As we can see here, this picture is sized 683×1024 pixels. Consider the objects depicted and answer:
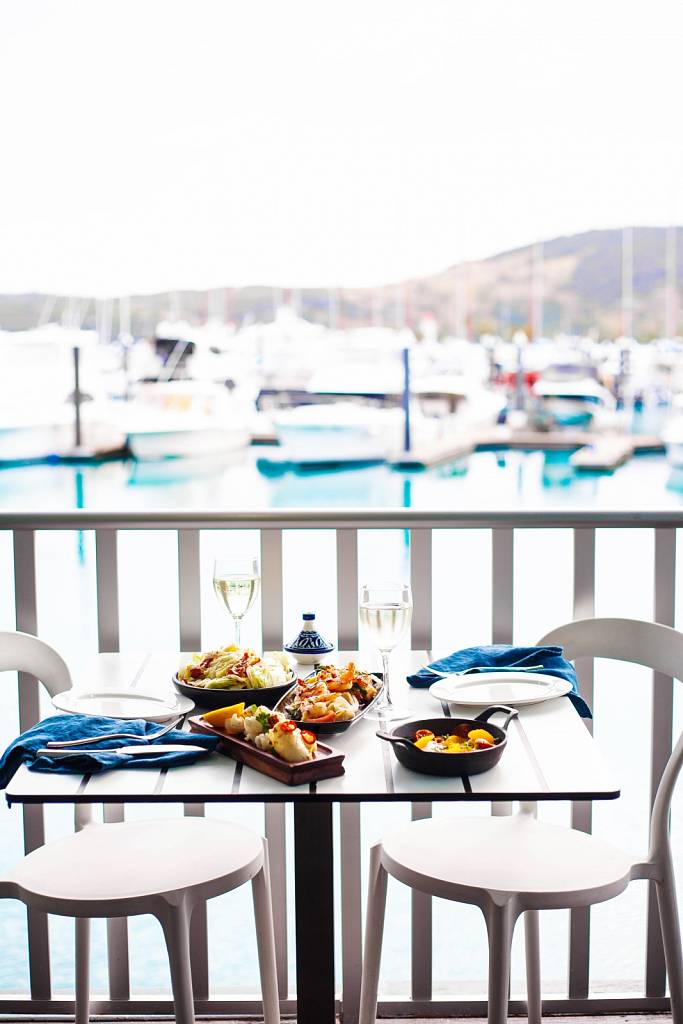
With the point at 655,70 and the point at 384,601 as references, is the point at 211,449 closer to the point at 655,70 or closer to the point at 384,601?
the point at 655,70

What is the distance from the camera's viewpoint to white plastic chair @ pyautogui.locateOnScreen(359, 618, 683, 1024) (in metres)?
1.33

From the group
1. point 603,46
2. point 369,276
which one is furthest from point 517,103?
point 369,276

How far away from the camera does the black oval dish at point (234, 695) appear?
1325 mm

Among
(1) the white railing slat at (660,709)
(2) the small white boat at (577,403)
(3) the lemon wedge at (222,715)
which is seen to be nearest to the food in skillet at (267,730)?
(3) the lemon wedge at (222,715)

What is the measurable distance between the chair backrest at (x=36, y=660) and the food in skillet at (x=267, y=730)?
1.69ft

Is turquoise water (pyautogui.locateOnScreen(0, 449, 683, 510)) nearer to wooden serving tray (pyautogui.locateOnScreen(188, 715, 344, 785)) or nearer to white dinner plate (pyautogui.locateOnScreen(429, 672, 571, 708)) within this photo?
white dinner plate (pyautogui.locateOnScreen(429, 672, 571, 708))

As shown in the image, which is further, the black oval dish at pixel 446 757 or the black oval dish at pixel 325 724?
the black oval dish at pixel 325 724

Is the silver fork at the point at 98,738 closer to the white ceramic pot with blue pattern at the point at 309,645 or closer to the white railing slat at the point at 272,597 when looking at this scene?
the white ceramic pot with blue pattern at the point at 309,645

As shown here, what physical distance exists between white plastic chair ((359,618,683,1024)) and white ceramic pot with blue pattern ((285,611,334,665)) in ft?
0.90

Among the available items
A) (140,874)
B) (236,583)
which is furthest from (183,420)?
(140,874)

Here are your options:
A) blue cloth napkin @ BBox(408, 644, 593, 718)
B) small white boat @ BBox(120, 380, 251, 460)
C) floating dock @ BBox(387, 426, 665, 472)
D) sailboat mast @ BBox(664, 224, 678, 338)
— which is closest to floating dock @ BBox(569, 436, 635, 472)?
floating dock @ BBox(387, 426, 665, 472)

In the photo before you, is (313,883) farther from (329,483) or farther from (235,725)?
(329,483)

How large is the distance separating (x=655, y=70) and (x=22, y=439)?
42.9 ft

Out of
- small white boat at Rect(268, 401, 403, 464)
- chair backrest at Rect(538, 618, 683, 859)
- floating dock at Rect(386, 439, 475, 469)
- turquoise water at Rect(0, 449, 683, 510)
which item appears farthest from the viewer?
floating dock at Rect(386, 439, 475, 469)
